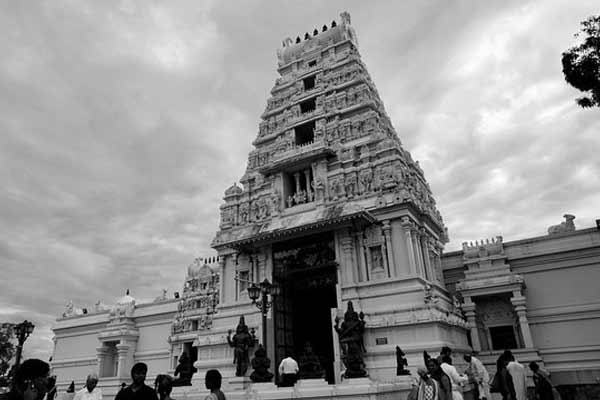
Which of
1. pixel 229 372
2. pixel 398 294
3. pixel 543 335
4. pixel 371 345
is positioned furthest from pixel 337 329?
pixel 543 335

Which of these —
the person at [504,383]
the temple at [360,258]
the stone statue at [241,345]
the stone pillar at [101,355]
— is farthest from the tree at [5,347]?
the person at [504,383]

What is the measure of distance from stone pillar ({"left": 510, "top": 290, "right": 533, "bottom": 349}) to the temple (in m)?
0.05

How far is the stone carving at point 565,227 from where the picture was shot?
2436cm

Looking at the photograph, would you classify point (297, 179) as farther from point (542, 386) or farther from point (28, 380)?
point (28, 380)

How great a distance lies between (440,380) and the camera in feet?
25.5

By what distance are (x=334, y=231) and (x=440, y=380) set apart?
49.1 feet

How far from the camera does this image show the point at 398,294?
20.2m

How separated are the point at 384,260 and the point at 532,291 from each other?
27.9 ft

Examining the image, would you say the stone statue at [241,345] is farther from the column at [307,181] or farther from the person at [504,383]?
the person at [504,383]

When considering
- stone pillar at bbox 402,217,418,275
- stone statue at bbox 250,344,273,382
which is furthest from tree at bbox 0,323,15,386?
stone pillar at bbox 402,217,418,275

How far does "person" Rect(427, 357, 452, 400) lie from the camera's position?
25.2ft

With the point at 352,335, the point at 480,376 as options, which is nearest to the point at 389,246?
the point at 352,335

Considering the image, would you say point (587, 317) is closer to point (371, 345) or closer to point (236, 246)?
point (371, 345)

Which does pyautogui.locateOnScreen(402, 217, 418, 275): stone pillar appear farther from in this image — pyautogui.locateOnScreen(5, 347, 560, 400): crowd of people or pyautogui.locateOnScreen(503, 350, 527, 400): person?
pyautogui.locateOnScreen(503, 350, 527, 400): person
